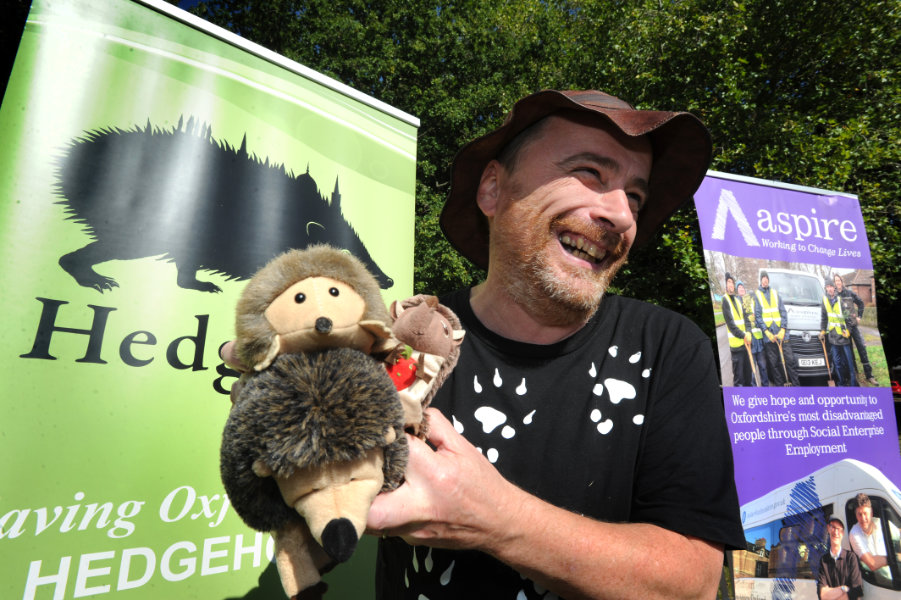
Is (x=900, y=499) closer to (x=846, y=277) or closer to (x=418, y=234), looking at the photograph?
(x=846, y=277)

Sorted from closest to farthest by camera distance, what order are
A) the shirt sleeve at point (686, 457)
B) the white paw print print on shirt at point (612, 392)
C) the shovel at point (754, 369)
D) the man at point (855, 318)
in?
1. the shirt sleeve at point (686, 457)
2. the white paw print print on shirt at point (612, 392)
3. the shovel at point (754, 369)
4. the man at point (855, 318)

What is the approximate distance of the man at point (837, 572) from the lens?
2992 millimetres

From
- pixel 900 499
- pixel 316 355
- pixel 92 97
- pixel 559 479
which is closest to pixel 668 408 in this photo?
pixel 559 479

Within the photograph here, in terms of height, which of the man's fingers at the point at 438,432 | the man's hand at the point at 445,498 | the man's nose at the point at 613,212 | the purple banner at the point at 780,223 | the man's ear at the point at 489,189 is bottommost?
the man's hand at the point at 445,498

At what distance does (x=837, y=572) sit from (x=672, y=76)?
695cm

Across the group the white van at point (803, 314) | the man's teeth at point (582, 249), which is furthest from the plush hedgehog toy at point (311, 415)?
the white van at point (803, 314)

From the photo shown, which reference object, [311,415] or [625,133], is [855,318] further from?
[311,415]

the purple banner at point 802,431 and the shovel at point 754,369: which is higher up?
the shovel at point 754,369

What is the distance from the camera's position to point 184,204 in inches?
71.4

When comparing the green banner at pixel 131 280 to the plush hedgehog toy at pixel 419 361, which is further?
the green banner at pixel 131 280

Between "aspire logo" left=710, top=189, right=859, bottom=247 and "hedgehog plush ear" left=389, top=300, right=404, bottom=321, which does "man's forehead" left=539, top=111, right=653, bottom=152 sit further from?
"aspire logo" left=710, top=189, right=859, bottom=247

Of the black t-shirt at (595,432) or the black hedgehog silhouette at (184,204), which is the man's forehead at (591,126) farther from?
the black hedgehog silhouette at (184,204)

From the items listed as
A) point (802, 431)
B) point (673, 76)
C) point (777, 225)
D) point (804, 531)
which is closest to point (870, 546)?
point (804, 531)

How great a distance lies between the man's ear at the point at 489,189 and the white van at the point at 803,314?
2.51 m
